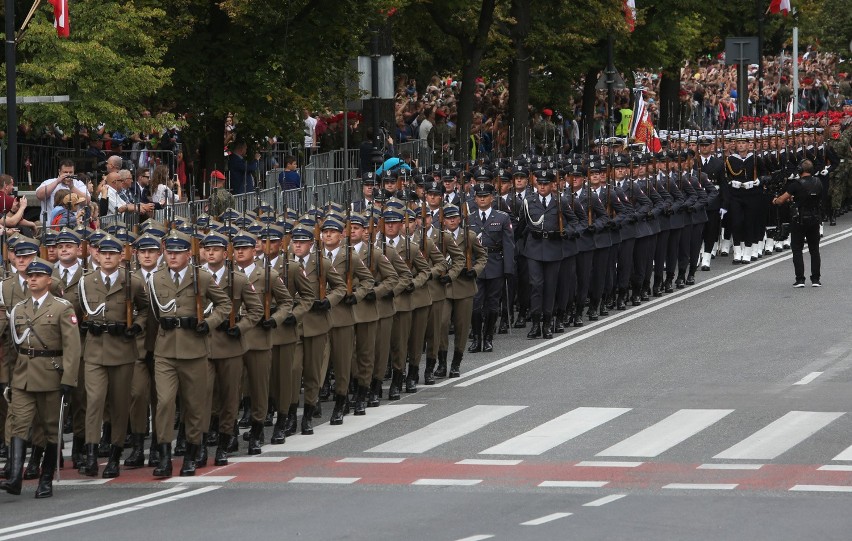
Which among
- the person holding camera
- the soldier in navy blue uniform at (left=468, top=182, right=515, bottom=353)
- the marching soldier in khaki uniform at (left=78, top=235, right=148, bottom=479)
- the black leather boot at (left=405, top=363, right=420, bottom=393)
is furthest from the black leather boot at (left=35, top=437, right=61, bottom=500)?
the person holding camera

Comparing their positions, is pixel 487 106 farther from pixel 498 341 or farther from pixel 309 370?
pixel 309 370

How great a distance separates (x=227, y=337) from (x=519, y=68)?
94.4 feet

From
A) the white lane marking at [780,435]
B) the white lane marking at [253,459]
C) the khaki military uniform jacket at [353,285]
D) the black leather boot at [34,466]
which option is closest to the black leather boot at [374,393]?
the khaki military uniform jacket at [353,285]

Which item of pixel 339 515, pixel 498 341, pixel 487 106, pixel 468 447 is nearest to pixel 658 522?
pixel 339 515

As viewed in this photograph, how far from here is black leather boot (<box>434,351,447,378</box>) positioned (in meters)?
21.4

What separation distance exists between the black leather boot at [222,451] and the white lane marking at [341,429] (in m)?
0.46

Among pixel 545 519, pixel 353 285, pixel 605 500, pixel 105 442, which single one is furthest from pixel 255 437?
pixel 545 519

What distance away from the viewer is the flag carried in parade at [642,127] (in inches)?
1497

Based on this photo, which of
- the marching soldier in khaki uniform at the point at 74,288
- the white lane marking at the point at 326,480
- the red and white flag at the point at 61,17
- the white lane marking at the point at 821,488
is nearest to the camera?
the white lane marking at the point at 821,488

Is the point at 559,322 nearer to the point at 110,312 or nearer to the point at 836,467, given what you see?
the point at 836,467

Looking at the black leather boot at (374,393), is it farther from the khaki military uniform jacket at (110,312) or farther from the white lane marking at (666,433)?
the khaki military uniform jacket at (110,312)

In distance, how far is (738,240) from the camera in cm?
3244

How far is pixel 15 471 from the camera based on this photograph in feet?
51.3

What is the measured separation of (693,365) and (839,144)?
18.6 meters
